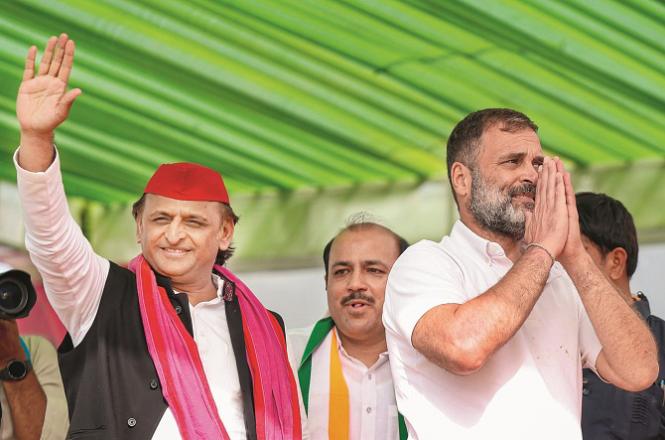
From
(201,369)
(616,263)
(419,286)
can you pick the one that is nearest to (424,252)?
(419,286)

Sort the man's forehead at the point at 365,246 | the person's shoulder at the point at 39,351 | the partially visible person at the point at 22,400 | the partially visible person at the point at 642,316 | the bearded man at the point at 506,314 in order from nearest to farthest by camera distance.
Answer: the bearded man at the point at 506,314 → the partially visible person at the point at 22,400 → the partially visible person at the point at 642,316 → the man's forehead at the point at 365,246 → the person's shoulder at the point at 39,351

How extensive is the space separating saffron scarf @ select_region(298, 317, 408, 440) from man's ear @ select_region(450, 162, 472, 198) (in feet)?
3.29

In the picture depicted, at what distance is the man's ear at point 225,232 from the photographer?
141 inches

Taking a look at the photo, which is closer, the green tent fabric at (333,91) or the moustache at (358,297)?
the moustache at (358,297)

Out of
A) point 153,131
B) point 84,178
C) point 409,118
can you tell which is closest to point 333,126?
point 409,118

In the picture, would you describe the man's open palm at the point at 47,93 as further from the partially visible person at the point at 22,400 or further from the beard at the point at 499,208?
the beard at the point at 499,208

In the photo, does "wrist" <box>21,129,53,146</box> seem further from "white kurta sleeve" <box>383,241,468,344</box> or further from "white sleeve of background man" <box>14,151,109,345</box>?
"white kurta sleeve" <box>383,241,468,344</box>

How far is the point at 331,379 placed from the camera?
4098 millimetres

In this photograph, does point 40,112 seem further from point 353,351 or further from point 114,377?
point 353,351

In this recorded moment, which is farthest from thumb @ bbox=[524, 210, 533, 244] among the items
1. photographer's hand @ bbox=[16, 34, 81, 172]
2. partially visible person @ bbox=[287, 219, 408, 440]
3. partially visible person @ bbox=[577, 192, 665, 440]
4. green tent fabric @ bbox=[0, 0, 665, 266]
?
green tent fabric @ bbox=[0, 0, 665, 266]

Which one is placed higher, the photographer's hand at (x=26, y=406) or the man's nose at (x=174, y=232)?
the man's nose at (x=174, y=232)

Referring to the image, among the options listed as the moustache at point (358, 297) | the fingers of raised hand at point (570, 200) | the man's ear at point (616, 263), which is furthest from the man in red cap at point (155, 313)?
the man's ear at point (616, 263)

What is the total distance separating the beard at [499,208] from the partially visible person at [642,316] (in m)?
0.85

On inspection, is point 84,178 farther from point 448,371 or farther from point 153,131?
point 448,371
